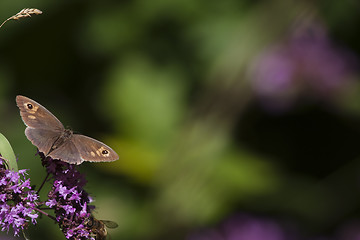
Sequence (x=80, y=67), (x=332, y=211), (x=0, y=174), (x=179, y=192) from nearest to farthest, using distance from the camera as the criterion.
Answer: (x=0, y=174)
(x=179, y=192)
(x=332, y=211)
(x=80, y=67)

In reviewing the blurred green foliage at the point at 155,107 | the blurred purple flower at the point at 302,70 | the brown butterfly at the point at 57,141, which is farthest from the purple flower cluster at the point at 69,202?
the blurred purple flower at the point at 302,70

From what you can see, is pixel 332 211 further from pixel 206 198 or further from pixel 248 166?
pixel 206 198

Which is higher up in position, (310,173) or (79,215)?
(310,173)

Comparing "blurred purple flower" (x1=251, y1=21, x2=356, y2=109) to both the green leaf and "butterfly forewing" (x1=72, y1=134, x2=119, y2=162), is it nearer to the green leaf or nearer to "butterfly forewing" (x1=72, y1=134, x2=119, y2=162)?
"butterfly forewing" (x1=72, y1=134, x2=119, y2=162)

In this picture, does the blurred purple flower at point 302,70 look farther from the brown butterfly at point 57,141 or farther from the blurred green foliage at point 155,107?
the brown butterfly at point 57,141

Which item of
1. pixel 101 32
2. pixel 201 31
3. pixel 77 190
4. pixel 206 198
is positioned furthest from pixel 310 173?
pixel 77 190

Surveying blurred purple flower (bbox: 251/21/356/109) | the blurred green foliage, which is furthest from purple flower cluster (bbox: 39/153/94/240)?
blurred purple flower (bbox: 251/21/356/109)
